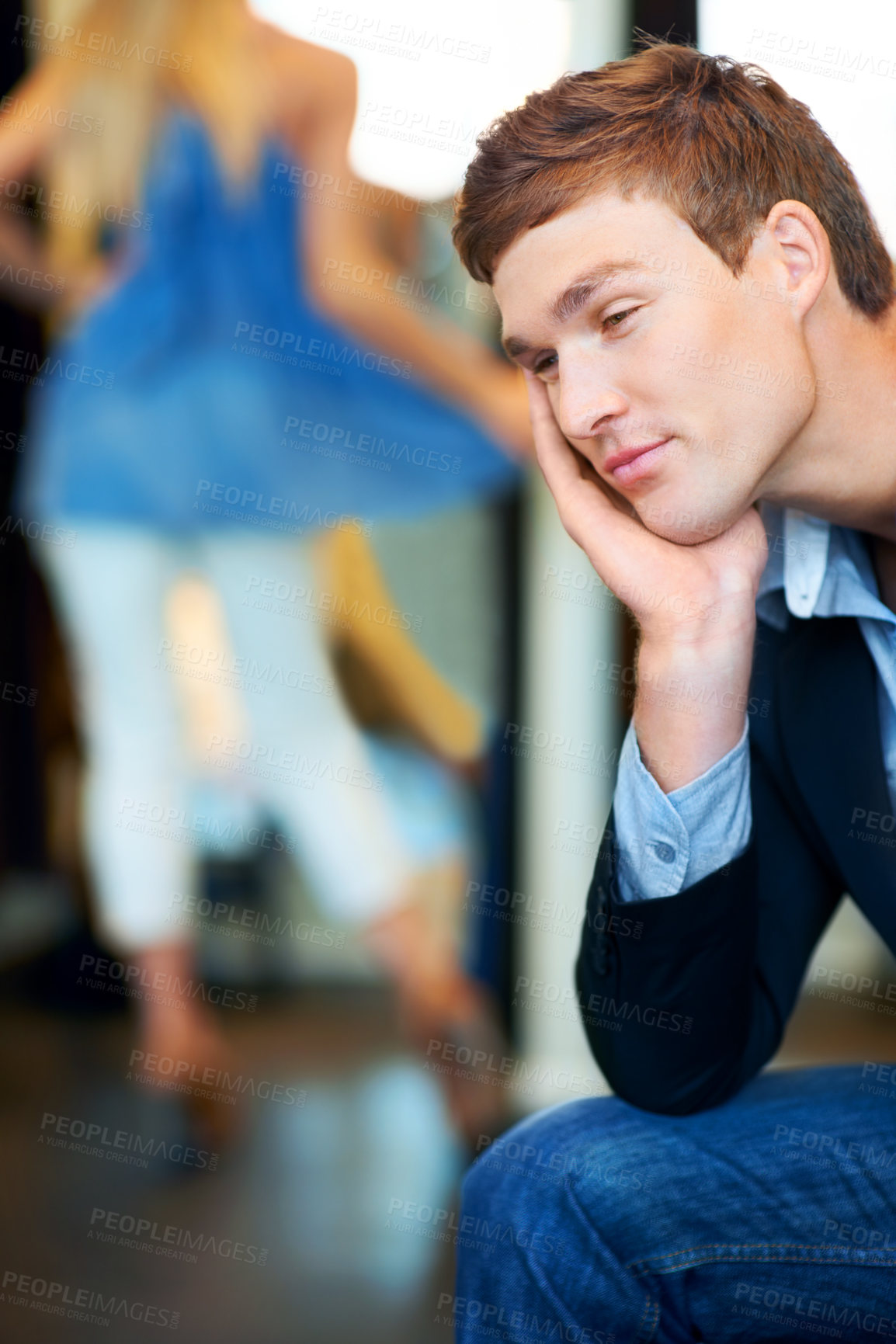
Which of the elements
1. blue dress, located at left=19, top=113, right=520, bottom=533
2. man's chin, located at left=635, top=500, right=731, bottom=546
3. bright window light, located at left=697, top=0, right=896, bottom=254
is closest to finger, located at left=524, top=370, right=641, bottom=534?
man's chin, located at left=635, top=500, right=731, bottom=546

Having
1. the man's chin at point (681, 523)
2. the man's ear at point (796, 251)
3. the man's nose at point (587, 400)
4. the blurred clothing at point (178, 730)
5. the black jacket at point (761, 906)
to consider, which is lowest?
the blurred clothing at point (178, 730)

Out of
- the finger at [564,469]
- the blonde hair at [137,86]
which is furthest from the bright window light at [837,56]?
the blonde hair at [137,86]

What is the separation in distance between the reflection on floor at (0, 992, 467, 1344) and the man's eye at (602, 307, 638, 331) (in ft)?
3.64

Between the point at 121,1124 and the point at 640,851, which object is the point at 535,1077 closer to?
the point at 121,1124

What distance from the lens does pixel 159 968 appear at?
1718 mm

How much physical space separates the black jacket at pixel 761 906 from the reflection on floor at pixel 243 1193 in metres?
0.69

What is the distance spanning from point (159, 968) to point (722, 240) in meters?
1.35

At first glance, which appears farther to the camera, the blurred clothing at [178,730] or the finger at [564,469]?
the blurred clothing at [178,730]

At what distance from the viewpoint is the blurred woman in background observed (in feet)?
5.53

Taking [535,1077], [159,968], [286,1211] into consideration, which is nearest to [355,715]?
[159,968]

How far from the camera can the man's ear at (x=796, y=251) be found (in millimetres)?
783

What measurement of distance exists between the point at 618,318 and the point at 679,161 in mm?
113

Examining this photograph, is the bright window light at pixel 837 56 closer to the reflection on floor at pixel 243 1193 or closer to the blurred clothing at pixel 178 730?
the blurred clothing at pixel 178 730

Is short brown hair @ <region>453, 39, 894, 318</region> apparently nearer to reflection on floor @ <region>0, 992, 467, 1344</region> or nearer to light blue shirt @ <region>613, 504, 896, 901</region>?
light blue shirt @ <region>613, 504, 896, 901</region>
